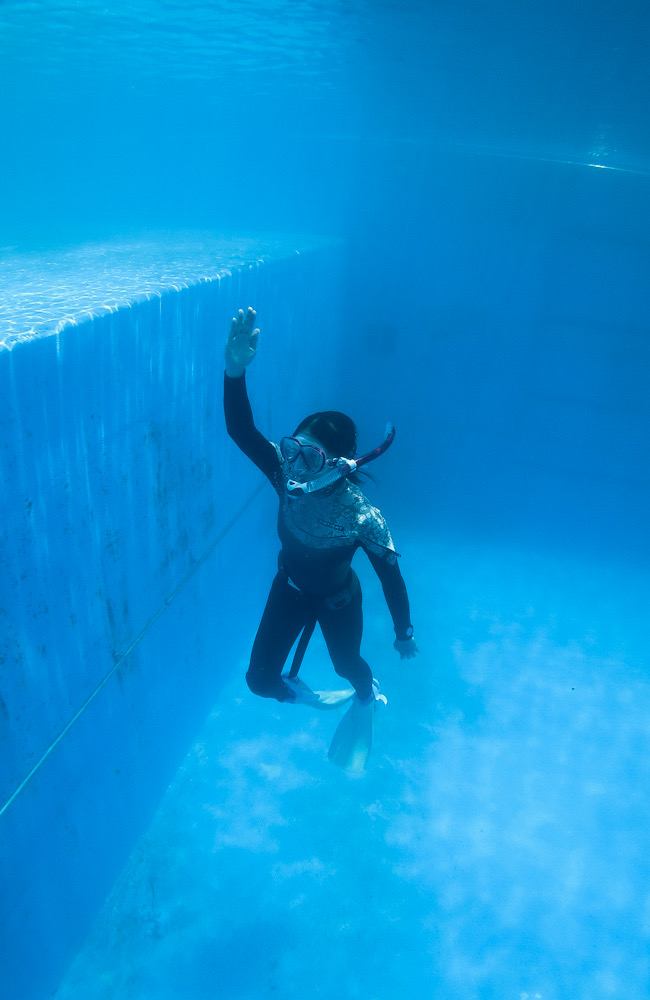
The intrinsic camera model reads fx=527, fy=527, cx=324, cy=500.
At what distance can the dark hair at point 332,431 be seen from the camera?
2.48 meters

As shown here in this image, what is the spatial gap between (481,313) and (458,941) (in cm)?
608

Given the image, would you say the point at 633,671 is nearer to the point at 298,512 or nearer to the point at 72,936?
the point at 298,512

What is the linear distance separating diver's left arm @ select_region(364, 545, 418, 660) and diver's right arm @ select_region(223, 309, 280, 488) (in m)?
0.67

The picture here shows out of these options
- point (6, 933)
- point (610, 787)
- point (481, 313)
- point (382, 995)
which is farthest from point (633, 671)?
point (6, 933)

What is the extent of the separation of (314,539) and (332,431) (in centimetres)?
58

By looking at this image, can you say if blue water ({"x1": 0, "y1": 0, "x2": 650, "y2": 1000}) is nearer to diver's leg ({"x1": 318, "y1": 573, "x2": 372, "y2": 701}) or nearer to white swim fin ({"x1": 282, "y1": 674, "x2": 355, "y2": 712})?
white swim fin ({"x1": 282, "y1": 674, "x2": 355, "y2": 712})

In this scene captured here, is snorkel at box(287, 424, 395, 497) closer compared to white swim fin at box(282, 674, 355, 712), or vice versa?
snorkel at box(287, 424, 395, 497)

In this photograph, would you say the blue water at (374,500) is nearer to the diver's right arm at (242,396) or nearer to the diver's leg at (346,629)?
the diver's right arm at (242,396)

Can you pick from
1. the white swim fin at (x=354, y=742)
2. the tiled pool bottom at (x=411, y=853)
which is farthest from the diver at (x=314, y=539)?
the tiled pool bottom at (x=411, y=853)

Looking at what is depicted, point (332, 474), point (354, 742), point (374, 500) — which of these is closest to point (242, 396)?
point (332, 474)

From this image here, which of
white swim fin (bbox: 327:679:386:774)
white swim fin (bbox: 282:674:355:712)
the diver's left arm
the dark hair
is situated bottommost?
white swim fin (bbox: 327:679:386:774)

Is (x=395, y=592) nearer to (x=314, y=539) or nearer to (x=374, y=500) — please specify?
(x=314, y=539)

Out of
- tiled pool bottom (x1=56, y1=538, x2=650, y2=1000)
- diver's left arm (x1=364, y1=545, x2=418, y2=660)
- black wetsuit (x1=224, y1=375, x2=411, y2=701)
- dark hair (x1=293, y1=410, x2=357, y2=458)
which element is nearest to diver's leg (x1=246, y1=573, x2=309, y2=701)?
black wetsuit (x1=224, y1=375, x2=411, y2=701)

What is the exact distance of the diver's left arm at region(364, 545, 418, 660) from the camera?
8.84 feet
